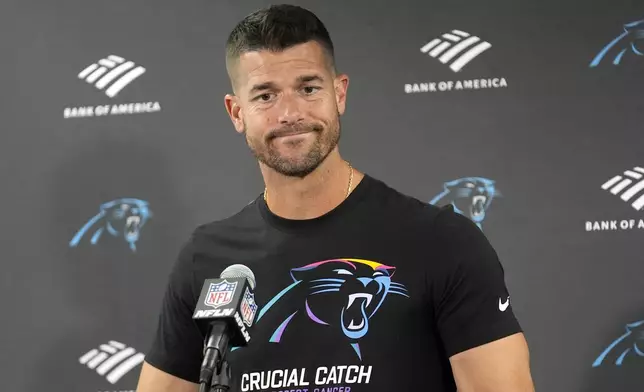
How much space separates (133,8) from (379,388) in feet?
6.30

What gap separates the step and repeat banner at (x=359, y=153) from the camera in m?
2.68

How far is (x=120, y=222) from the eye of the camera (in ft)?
9.74

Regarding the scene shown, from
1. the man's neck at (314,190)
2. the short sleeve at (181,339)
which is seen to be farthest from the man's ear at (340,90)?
the short sleeve at (181,339)

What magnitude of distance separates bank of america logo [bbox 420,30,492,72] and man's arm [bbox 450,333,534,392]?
4.47 ft

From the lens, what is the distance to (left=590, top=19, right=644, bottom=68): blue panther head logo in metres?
2.76

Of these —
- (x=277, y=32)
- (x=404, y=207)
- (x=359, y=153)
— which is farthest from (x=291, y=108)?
(x=359, y=153)

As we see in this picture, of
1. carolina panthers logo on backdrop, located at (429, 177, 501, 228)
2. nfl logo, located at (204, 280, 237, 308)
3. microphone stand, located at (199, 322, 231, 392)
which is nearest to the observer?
microphone stand, located at (199, 322, 231, 392)

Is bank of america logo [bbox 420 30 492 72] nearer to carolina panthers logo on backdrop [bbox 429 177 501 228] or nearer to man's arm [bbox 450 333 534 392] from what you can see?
carolina panthers logo on backdrop [bbox 429 177 501 228]

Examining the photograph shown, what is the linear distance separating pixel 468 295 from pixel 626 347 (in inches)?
45.2

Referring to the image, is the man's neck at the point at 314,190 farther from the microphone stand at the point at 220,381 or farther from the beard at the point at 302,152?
the microphone stand at the point at 220,381

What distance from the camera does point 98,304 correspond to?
295cm

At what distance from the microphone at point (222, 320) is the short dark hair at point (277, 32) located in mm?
656

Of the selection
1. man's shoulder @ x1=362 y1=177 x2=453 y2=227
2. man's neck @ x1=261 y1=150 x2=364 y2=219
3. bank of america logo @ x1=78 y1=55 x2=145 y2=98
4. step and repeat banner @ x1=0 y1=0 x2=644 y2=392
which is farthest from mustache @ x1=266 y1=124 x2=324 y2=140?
bank of america logo @ x1=78 y1=55 x2=145 y2=98

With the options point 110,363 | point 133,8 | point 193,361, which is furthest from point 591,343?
point 133,8
